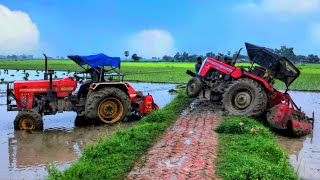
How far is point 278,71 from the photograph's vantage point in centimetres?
1160

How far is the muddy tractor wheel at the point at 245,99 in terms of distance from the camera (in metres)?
10.9

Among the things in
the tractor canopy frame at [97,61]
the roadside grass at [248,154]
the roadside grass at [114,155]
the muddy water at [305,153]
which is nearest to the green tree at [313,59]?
the muddy water at [305,153]

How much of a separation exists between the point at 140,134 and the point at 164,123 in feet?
5.96

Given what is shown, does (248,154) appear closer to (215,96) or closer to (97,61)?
(97,61)

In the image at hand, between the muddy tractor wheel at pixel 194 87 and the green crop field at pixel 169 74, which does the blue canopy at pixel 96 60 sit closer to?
the muddy tractor wheel at pixel 194 87

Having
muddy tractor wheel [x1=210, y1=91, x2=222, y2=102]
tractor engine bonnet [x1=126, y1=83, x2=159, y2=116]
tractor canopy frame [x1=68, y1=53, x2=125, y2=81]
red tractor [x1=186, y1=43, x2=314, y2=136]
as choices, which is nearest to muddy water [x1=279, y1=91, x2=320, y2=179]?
red tractor [x1=186, y1=43, x2=314, y2=136]

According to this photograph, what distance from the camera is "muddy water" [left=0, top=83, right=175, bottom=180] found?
6.96m

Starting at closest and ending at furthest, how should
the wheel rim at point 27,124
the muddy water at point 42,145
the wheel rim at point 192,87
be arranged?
the muddy water at point 42,145 → the wheel rim at point 27,124 → the wheel rim at point 192,87

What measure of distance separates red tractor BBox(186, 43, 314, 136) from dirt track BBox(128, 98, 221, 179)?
1.34 metres

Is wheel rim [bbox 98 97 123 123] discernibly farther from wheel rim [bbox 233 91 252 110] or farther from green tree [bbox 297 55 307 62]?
green tree [bbox 297 55 307 62]

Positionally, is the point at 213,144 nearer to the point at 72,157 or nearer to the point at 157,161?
the point at 157,161

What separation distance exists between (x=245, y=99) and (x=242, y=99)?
0.30ft

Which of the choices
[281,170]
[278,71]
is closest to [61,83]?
[278,71]

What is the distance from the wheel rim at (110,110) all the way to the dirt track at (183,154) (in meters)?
2.02
